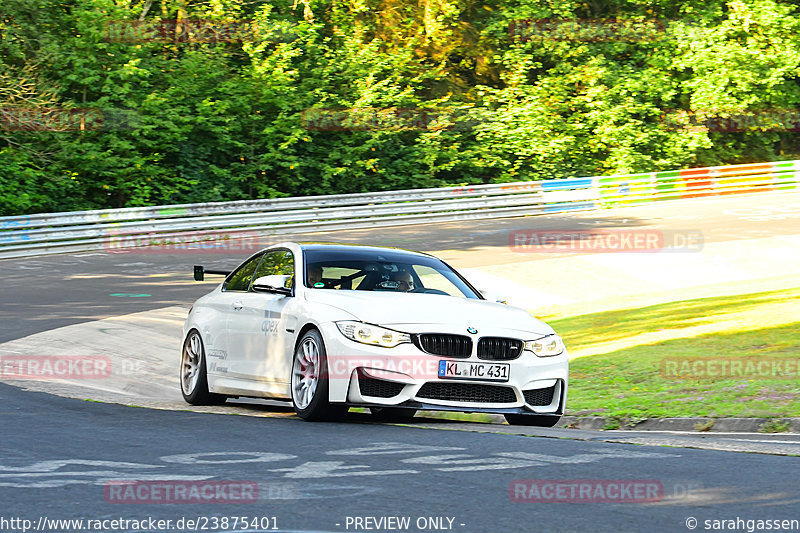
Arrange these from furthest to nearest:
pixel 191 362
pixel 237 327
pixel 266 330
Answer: pixel 191 362
pixel 237 327
pixel 266 330

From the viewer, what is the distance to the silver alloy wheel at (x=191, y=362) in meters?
11.4

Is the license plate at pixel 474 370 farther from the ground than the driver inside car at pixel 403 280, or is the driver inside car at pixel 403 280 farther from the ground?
the driver inside car at pixel 403 280

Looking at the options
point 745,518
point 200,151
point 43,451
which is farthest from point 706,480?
point 200,151

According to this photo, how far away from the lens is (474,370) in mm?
9188

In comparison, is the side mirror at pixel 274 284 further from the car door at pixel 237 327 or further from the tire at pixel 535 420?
the tire at pixel 535 420

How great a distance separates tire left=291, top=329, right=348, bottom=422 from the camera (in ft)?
29.8

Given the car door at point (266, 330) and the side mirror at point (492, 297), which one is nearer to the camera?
the car door at point (266, 330)
